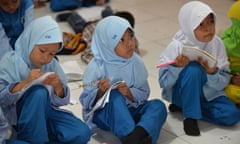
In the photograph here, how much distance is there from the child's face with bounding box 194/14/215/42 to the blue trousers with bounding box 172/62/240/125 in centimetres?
14

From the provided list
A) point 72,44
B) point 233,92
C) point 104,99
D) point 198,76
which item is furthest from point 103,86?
point 72,44

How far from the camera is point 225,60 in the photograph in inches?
94.3

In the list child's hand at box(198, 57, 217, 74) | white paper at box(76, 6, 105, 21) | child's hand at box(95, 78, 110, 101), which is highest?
child's hand at box(198, 57, 217, 74)

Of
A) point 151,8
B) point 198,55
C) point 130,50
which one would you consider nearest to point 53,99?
point 130,50

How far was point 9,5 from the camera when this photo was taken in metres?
2.65

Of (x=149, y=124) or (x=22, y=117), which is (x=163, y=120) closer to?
(x=149, y=124)

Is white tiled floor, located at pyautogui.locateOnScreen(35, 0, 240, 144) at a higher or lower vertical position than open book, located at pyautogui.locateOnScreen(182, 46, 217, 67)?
lower

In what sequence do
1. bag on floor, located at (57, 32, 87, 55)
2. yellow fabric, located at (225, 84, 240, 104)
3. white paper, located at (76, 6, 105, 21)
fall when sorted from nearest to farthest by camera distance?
yellow fabric, located at (225, 84, 240, 104) → bag on floor, located at (57, 32, 87, 55) → white paper, located at (76, 6, 105, 21)

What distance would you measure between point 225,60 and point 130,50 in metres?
0.52

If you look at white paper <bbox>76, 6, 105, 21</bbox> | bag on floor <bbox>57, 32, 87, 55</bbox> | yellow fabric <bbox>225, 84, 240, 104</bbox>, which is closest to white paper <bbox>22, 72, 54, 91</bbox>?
yellow fabric <bbox>225, 84, 240, 104</bbox>

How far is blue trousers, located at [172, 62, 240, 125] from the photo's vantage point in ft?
7.48

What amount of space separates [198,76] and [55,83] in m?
0.67

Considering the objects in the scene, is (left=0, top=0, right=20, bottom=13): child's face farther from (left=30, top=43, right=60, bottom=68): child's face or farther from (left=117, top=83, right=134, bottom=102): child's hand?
(left=117, top=83, right=134, bottom=102): child's hand

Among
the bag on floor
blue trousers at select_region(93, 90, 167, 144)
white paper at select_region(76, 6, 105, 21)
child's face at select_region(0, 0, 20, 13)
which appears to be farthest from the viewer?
white paper at select_region(76, 6, 105, 21)
